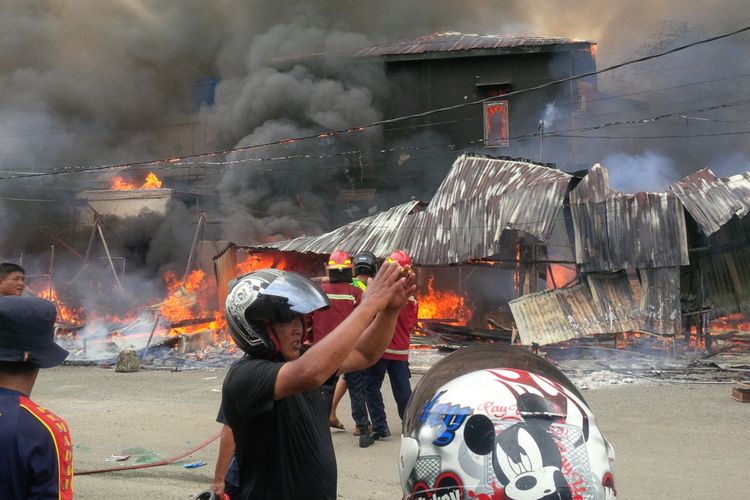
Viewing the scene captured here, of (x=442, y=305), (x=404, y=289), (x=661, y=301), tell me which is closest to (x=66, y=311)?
(x=442, y=305)

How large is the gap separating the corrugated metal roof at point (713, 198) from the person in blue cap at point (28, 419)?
1159 cm

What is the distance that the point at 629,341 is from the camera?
531 inches

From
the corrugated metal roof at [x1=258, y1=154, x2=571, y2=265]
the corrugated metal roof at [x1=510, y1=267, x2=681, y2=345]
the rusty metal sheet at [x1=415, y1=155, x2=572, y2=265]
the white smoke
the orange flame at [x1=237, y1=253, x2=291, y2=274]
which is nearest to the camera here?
the corrugated metal roof at [x1=510, y1=267, x2=681, y2=345]

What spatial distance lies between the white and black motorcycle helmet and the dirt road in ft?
9.95

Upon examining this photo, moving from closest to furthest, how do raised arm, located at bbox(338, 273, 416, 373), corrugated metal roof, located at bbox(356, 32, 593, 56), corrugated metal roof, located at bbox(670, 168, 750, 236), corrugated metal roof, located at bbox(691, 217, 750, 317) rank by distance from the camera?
raised arm, located at bbox(338, 273, 416, 373)
corrugated metal roof, located at bbox(670, 168, 750, 236)
corrugated metal roof, located at bbox(691, 217, 750, 317)
corrugated metal roof, located at bbox(356, 32, 593, 56)

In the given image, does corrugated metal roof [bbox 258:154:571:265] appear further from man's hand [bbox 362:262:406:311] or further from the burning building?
man's hand [bbox 362:262:406:311]

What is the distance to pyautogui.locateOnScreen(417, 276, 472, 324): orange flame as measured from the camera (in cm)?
1767

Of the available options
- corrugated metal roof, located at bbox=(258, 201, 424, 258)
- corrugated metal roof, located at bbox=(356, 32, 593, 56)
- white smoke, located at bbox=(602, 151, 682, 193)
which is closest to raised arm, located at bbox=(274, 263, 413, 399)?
corrugated metal roof, located at bbox=(258, 201, 424, 258)

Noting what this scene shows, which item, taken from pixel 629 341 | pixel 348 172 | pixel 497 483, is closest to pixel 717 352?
pixel 629 341

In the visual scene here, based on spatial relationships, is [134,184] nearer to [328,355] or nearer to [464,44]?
[464,44]

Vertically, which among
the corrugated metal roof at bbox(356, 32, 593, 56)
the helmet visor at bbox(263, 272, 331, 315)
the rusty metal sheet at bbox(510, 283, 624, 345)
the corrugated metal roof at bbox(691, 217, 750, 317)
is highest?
the corrugated metal roof at bbox(356, 32, 593, 56)

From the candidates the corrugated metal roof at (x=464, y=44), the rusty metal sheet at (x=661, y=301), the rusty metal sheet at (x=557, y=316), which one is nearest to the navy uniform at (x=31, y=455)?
the rusty metal sheet at (x=557, y=316)

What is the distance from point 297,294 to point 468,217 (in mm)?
12551

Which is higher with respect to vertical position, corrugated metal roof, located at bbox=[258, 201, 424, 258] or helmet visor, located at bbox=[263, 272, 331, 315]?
corrugated metal roof, located at bbox=[258, 201, 424, 258]
